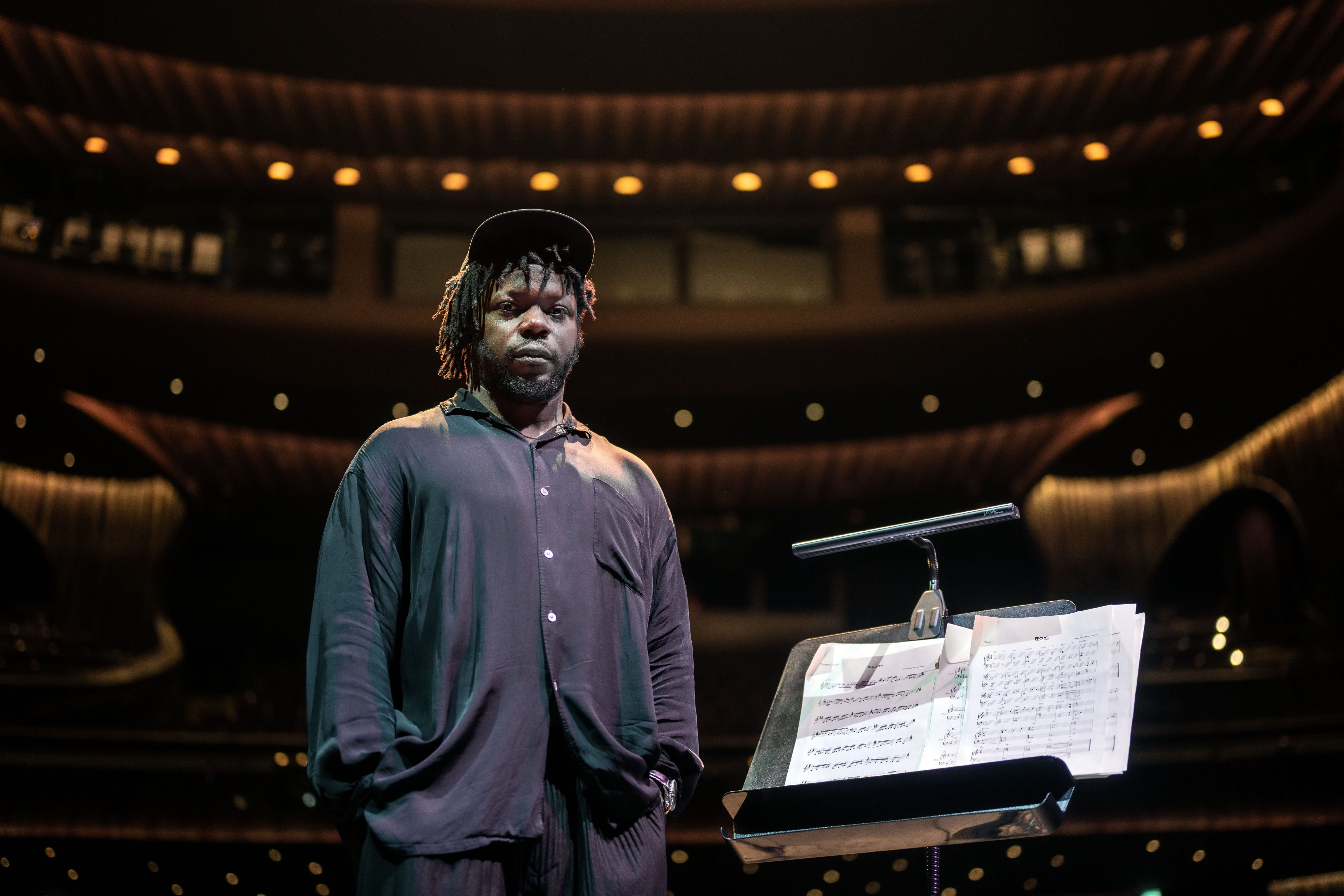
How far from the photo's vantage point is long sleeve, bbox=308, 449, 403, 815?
136 cm

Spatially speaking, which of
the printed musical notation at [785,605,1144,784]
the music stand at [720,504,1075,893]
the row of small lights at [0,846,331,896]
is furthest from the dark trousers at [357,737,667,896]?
the row of small lights at [0,846,331,896]

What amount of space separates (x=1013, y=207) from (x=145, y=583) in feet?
28.4

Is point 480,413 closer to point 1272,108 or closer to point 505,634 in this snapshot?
point 505,634

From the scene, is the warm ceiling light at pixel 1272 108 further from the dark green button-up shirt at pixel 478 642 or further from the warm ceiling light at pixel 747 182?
the dark green button-up shirt at pixel 478 642

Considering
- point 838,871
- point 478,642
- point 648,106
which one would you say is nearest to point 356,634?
point 478,642

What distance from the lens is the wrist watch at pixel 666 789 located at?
5.01ft

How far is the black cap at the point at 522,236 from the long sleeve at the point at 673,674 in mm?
448

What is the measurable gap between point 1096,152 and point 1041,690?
871 cm

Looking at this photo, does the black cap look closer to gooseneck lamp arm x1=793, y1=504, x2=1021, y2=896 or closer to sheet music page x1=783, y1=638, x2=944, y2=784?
gooseneck lamp arm x1=793, y1=504, x2=1021, y2=896

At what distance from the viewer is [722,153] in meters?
9.40

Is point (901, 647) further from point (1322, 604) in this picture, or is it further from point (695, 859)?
point (1322, 604)

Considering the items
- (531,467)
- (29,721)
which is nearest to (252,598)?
(29,721)

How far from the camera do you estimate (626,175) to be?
9.70 metres

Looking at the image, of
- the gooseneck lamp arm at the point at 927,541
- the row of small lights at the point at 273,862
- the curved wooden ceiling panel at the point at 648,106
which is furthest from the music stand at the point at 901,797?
the curved wooden ceiling panel at the point at 648,106
